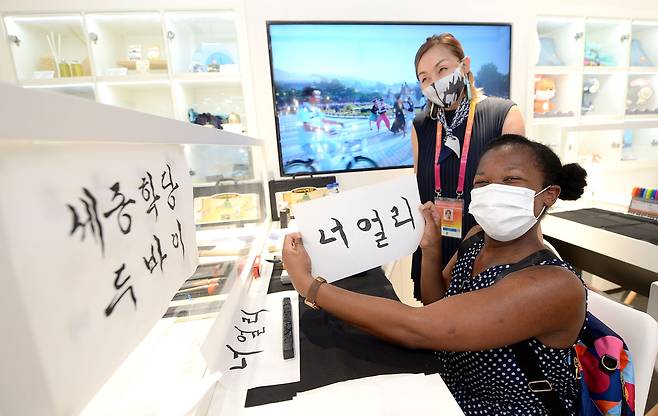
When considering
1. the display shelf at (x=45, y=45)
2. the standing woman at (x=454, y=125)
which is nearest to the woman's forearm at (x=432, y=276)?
the standing woman at (x=454, y=125)

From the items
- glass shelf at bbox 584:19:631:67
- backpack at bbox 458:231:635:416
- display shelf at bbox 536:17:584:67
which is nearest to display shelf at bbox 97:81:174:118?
backpack at bbox 458:231:635:416

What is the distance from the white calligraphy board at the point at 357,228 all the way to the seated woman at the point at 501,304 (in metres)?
0.05

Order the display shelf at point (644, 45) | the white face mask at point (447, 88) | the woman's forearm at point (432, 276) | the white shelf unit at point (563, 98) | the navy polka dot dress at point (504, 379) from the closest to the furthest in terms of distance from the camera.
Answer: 1. the navy polka dot dress at point (504, 379)
2. the woman's forearm at point (432, 276)
3. the white face mask at point (447, 88)
4. the white shelf unit at point (563, 98)
5. the display shelf at point (644, 45)

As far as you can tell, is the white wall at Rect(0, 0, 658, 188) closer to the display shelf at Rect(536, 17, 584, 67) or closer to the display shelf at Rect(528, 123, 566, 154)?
the display shelf at Rect(536, 17, 584, 67)

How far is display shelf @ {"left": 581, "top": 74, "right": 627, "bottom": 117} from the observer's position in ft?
Answer: 9.39

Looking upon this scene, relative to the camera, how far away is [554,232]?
7.23 feet

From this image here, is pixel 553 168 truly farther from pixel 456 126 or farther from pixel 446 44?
pixel 446 44

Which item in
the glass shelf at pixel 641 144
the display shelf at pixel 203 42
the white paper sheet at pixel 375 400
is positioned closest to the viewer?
the white paper sheet at pixel 375 400

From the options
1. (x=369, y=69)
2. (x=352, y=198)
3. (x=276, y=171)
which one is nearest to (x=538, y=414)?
(x=352, y=198)

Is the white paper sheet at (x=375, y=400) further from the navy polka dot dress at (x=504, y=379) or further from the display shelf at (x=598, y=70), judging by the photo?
the display shelf at (x=598, y=70)

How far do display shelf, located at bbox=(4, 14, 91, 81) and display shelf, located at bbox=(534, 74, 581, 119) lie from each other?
3.46m

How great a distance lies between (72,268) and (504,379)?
2.79 feet

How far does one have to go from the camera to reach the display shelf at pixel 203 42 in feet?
7.53

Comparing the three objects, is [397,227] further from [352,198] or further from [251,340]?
[251,340]
